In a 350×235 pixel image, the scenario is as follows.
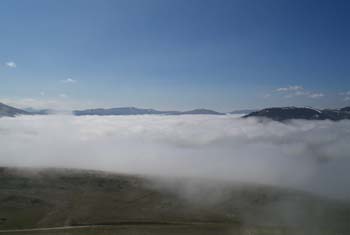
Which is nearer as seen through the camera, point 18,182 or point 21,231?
point 21,231

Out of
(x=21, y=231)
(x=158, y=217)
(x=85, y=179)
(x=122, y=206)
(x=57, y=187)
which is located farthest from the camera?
(x=85, y=179)

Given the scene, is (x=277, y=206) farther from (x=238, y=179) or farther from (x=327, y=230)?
(x=238, y=179)

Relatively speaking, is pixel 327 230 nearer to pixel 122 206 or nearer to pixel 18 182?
pixel 122 206

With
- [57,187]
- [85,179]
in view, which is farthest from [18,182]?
[85,179]

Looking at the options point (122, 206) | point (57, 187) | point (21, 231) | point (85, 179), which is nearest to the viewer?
point (21, 231)

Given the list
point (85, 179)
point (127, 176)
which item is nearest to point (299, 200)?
point (127, 176)

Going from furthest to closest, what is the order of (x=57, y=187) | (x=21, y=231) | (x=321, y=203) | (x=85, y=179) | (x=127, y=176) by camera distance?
(x=127, y=176)
(x=85, y=179)
(x=57, y=187)
(x=321, y=203)
(x=21, y=231)
